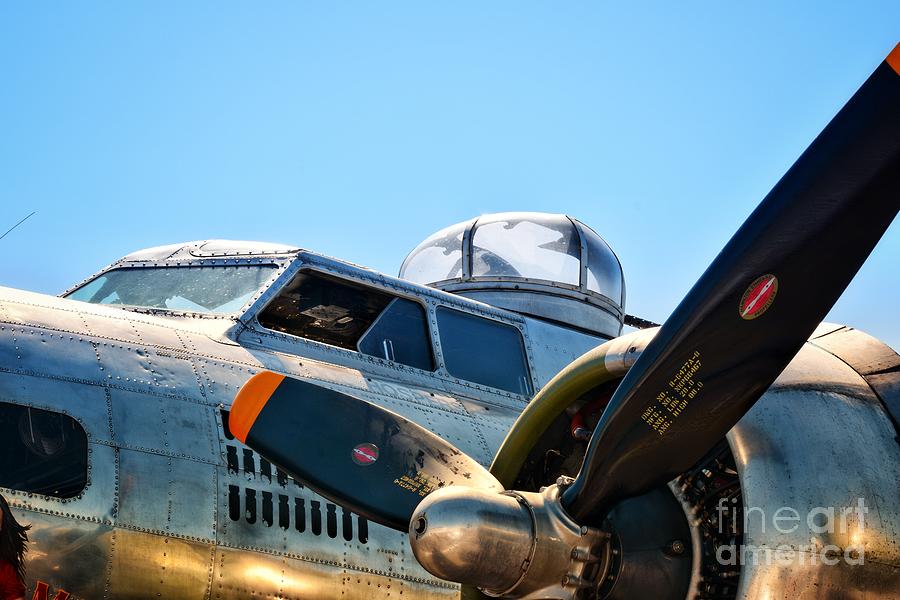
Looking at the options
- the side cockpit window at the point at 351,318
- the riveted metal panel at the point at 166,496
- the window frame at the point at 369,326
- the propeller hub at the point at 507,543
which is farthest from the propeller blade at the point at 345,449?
the side cockpit window at the point at 351,318

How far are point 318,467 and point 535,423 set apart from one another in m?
1.36

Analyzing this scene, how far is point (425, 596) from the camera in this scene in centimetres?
682

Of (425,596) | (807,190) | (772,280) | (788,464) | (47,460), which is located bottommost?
(425,596)

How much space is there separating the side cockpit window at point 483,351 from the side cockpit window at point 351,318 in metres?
0.21

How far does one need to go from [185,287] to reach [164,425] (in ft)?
8.51

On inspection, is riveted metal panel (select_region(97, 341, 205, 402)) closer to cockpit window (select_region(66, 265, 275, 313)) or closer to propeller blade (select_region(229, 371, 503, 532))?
propeller blade (select_region(229, 371, 503, 532))

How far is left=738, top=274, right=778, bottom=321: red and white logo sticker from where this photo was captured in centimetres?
461

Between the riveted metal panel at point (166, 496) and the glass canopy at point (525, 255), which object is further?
the glass canopy at point (525, 255)

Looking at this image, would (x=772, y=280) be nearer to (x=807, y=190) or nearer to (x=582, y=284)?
(x=807, y=190)

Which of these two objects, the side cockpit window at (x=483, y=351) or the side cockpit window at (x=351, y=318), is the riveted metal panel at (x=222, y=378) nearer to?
the side cockpit window at (x=351, y=318)

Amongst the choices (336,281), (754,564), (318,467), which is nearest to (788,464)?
(754,564)

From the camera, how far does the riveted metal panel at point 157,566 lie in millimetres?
5836

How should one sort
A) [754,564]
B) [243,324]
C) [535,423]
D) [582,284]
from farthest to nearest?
1. [582,284]
2. [243,324]
3. [535,423]
4. [754,564]

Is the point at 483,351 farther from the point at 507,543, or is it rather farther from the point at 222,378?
the point at 507,543
